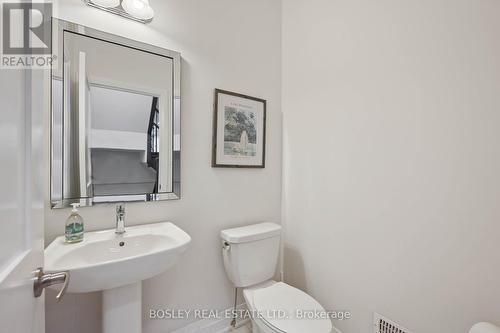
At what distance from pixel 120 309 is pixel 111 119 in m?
0.93

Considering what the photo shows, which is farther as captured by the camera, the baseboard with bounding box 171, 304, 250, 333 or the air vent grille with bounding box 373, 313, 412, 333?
the baseboard with bounding box 171, 304, 250, 333

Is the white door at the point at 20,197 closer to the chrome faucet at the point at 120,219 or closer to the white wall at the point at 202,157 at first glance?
the chrome faucet at the point at 120,219

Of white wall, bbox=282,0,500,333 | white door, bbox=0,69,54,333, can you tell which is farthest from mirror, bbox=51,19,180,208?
white wall, bbox=282,0,500,333

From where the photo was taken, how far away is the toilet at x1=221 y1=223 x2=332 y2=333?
1.14m

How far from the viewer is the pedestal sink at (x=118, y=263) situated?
→ 860 mm

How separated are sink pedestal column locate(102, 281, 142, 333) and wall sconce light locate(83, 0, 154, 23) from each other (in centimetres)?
136

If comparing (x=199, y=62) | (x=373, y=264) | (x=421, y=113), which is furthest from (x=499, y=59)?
(x=199, y=62)

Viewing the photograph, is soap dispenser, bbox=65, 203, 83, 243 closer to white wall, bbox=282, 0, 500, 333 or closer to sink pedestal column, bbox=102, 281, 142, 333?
sink pedestal column, bbox=102, 281, 142, 333

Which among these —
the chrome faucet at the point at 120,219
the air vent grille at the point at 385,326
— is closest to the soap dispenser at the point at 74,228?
the chrome faucet at the point at 120,219

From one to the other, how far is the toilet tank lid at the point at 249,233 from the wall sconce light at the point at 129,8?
1.32 meters

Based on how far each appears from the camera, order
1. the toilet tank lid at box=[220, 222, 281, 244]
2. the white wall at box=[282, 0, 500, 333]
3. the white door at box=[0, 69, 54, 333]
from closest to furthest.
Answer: the white door at box=[0, 69, 54, 333] < the white wall at box=[282, 0, 500, 333] < the toilet tank lid at box=[220, 222, 281, 244]

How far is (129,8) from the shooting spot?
3.99 ft

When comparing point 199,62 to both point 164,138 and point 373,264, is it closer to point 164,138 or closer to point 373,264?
point 164,138

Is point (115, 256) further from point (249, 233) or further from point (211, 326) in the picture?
point (211, 326)
